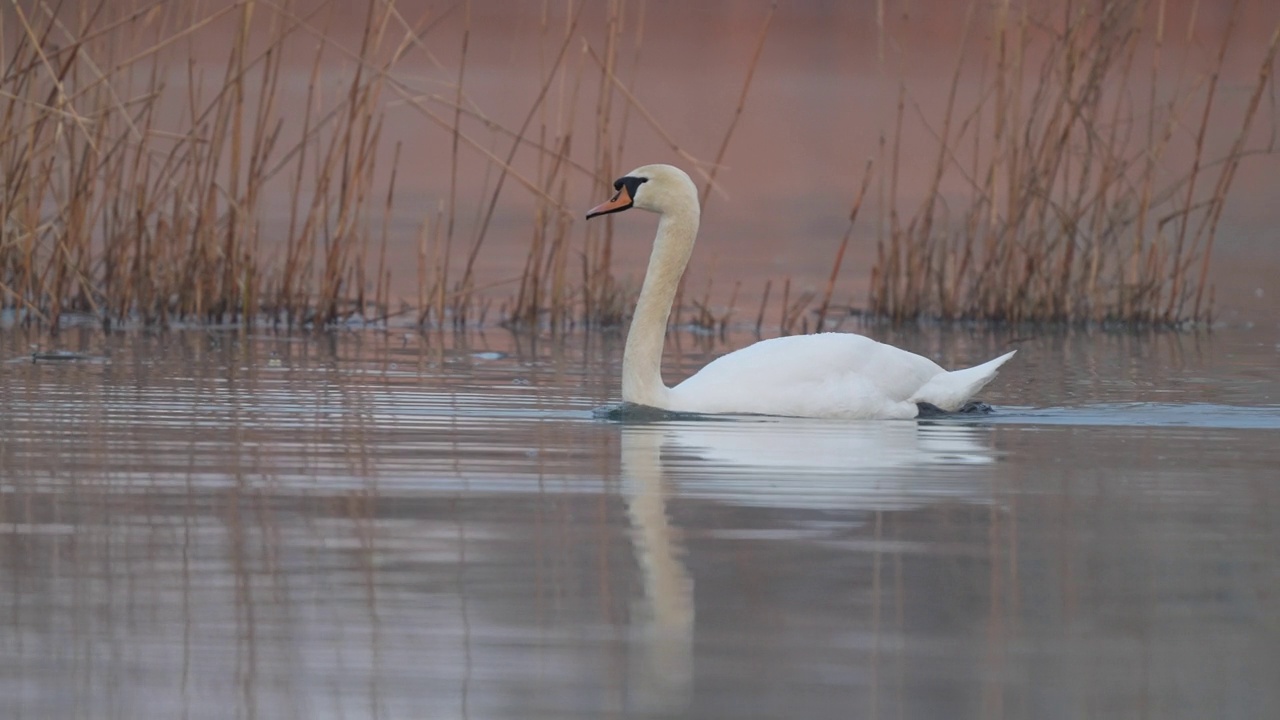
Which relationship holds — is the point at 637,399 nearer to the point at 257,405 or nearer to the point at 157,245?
the point at 257,405

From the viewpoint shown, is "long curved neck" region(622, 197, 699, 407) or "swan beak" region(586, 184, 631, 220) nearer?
"long curved neck" region(622, 197, 699, 407)

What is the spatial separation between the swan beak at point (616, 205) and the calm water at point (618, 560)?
709 millimetres

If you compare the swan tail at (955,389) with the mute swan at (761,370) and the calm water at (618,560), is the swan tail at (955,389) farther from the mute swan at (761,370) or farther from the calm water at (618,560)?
the calm water at (618,560)

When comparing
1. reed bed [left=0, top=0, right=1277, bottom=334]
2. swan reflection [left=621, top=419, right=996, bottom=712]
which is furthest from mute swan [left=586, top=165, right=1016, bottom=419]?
reed bed [left=0, top=0, right=1277, bottom=334]

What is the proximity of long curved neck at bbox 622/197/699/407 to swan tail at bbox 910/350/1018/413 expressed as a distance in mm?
978

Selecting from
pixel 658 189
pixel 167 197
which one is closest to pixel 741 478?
pixel 658 189

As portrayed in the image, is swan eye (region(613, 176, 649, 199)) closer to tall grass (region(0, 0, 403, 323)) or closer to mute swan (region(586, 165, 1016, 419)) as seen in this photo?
mute swan (region(586, 165, 1016, 419))

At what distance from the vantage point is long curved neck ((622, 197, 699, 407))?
300 inches

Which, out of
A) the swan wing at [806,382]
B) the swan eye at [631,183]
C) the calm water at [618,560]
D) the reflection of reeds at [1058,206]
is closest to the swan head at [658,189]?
the swan eye at [631,183]

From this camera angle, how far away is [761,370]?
7.55 m

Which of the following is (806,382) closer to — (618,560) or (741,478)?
(741,478)

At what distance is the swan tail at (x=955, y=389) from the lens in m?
8.09

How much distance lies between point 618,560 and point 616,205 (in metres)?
3.86

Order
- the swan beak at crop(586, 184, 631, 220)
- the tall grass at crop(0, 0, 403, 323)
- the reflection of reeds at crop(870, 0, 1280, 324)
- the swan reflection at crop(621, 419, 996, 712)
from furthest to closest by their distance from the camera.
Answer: the reflection of reeds at crop(870, 0, 1280, 324)
the tall grass at crop(0, 0, 403, 323)
the swan beak at crop(586, 184, 631, 220)
the swan reflection at crop(621, 419, 996, 712)
